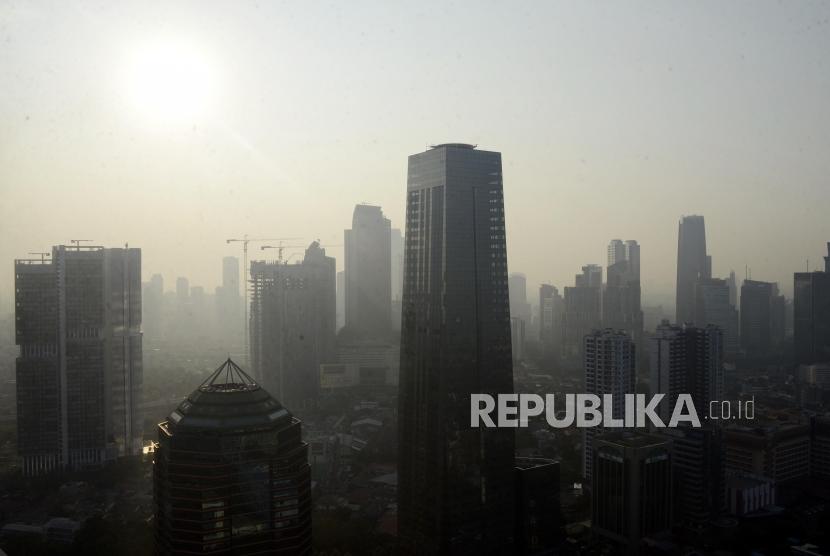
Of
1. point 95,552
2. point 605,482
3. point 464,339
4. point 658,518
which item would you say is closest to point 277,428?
point 464,339

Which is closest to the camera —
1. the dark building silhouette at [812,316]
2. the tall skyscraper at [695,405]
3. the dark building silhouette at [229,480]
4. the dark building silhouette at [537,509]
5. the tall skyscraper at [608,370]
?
the dark building silhouette at [229,480]

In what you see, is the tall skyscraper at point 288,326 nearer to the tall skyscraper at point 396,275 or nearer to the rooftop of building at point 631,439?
the tall skyscraper at point 396,275

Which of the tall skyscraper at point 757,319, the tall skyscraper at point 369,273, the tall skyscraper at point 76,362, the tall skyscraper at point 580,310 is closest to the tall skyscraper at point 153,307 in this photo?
the tall skyscraper at point 76,362

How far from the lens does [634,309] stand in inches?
687

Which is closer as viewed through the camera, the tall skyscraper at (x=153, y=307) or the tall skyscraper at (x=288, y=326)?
the tall skyscraper at (x=153, y=307)

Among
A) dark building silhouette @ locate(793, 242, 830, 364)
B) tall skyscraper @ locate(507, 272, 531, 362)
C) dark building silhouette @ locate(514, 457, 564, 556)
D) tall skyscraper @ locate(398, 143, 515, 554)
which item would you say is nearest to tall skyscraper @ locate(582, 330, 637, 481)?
dark building silhouette @ locate(514, 457, 564, 556)

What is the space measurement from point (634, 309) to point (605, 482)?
10717 mm

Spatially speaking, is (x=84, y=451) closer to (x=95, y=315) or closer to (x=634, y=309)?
(x=95, y=315)

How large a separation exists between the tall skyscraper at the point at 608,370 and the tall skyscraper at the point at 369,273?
9.09 metres

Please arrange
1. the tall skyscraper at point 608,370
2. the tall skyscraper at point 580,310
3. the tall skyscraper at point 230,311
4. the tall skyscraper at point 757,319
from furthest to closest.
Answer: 1. the tall skyscraper at point 757,319
2. the tall skyscraper at point 580,310
3. the tall skyscraper at point 230,311
4. the tall skyscraper at point 608,370

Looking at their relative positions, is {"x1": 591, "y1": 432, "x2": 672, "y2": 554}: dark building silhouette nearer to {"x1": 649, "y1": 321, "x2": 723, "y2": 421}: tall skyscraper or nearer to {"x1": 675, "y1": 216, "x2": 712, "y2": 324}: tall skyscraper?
{"x1": 649, "y1": 321, "x2": 723, "y2": 421}: tall skyscraper

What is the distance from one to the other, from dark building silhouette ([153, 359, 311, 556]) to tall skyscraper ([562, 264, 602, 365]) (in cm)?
1357

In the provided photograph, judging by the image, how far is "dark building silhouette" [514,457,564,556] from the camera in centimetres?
632

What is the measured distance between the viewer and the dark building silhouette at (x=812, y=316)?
52.2ft
